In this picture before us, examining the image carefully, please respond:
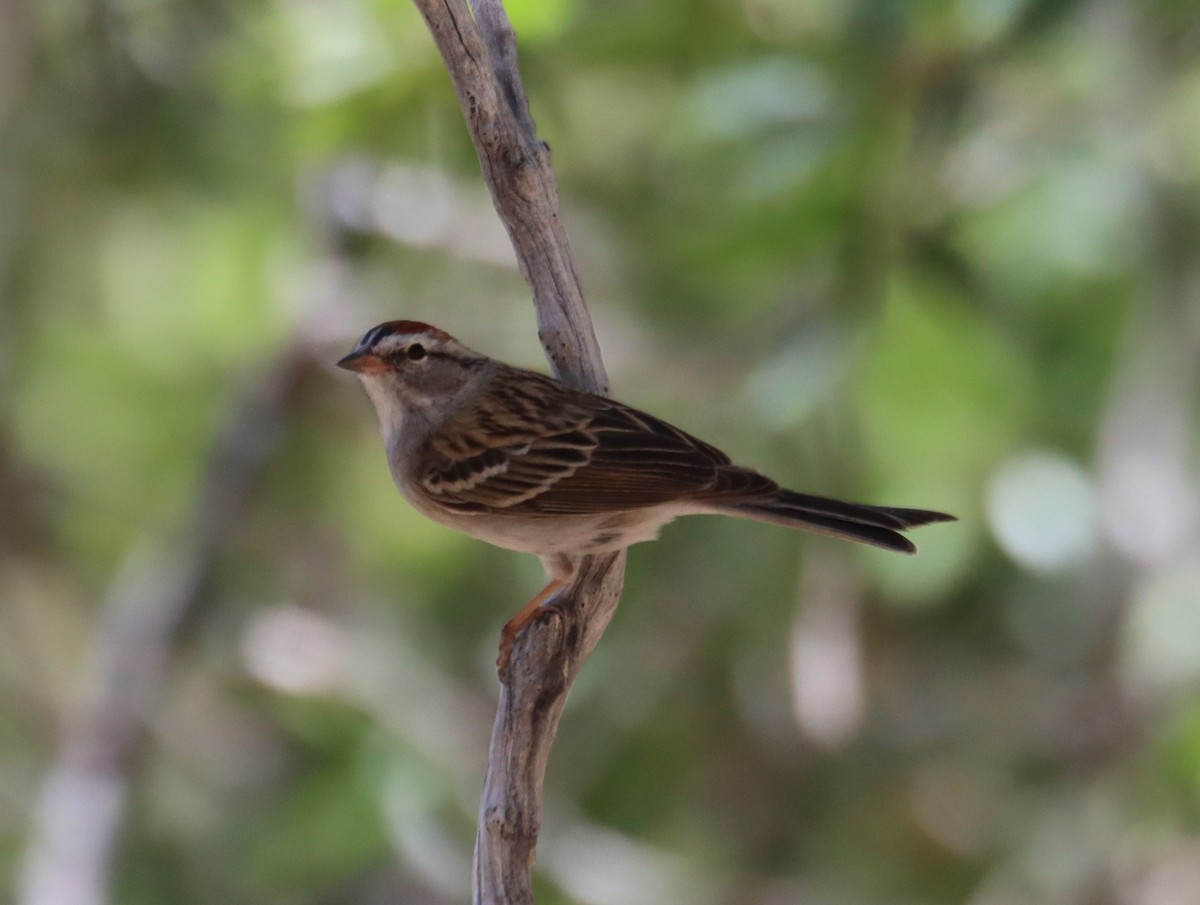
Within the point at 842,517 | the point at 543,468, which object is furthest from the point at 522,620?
the point at 842,517

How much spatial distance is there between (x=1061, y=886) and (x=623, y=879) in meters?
1.43

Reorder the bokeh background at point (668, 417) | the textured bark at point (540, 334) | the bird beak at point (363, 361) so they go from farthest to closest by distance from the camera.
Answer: the bokeh background at point (668, 417), the bird beak at point (363, 361), the textured bark at point (540, 334)

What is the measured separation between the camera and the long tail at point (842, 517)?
2922 mm

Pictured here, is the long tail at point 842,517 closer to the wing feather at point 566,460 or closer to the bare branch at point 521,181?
the wing feather at point 566,460

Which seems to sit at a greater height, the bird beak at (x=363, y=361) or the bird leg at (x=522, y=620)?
the bird beak at (x=363, y=361)

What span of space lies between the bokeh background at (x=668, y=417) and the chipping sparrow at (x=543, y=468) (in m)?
0.61

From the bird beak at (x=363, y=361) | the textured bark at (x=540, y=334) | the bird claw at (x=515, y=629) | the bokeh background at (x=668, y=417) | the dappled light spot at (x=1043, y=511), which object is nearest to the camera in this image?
the textured bark at (x=540, y=334)

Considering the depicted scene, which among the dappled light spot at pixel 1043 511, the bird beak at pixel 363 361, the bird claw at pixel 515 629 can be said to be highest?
the dappled light spot at pixel 1043 511

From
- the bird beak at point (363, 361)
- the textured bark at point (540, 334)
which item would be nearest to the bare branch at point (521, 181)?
the textured bark at point (540, 334)

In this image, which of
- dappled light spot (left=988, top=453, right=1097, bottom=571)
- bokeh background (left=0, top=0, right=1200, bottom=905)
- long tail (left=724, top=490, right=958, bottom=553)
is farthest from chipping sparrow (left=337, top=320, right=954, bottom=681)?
dappled light spot (left=988, top=453, right=1097, bottom=571)

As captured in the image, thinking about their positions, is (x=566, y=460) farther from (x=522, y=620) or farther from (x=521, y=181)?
(x=521, y=181)

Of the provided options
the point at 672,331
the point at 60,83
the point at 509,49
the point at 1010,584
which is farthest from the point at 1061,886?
the point at 60,83

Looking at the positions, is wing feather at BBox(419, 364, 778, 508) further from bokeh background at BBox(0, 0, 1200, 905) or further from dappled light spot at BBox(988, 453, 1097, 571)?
dappled light spot at BBox(988, 453, 1097, 571)

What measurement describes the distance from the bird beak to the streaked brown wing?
268 mm
